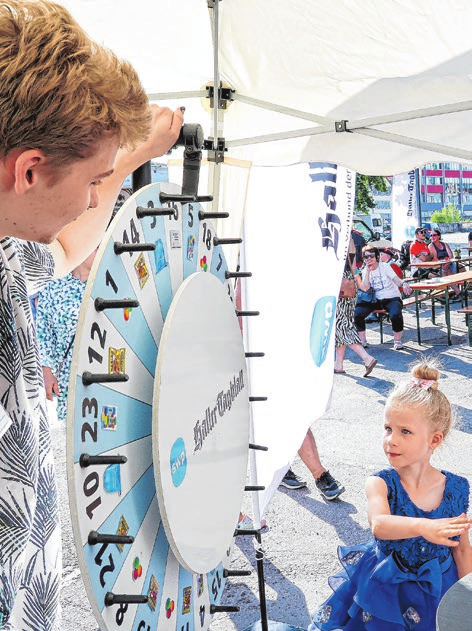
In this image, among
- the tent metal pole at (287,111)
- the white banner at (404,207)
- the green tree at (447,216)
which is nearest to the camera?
the tent metal pole at (287,111)

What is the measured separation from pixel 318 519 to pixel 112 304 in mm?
3250

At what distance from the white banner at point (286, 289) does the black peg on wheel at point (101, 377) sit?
6.71 feet

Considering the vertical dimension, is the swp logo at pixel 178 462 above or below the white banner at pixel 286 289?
below

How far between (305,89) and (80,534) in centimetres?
225

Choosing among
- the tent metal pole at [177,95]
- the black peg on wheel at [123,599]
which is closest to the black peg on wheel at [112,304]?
the black peg on wheel at [123,599]

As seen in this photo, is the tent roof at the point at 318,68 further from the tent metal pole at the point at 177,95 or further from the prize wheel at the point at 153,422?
the prize wheel at the point at 153,422

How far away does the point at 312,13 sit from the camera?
7.51 feet

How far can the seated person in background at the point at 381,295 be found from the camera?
27.4 feet

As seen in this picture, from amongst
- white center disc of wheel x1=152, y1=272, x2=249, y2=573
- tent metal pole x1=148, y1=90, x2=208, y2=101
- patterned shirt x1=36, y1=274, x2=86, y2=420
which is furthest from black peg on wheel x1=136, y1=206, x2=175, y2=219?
patterned shirt x1=36, y1=274, x2=86, y2=420

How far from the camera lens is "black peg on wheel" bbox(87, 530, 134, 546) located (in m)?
0.85

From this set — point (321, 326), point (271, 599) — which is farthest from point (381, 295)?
point (271, 599)

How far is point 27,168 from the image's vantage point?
77cm

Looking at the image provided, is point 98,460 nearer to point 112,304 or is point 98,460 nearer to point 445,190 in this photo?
point 112,304

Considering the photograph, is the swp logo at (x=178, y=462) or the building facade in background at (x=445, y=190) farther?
the building facade in background at (x=445, y=190)
